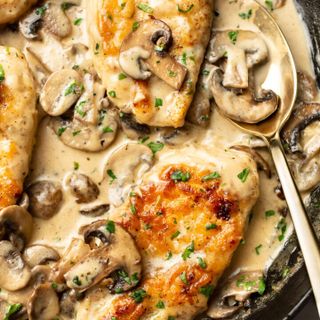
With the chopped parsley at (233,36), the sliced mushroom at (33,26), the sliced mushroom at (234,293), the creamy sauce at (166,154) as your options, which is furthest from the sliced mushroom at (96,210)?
the chopped parsley at (233,36)

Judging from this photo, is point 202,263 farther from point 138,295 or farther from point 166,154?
point 166,154

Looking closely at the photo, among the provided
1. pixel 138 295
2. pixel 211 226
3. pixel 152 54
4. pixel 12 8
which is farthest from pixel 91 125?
pixel 138 295

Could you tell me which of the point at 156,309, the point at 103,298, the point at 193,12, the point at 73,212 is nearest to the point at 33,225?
the point at 73,212

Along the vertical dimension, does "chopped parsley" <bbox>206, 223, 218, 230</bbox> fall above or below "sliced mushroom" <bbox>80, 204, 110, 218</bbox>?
above

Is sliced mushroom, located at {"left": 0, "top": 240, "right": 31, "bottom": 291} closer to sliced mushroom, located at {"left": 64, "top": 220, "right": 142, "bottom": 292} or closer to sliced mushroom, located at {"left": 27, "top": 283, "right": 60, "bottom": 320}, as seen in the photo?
sliced mushroom, located at {"left": 27, "top": 283, "right": 60, "bottom": 320}

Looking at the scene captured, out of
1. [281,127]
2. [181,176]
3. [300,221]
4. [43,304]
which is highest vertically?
[281,127]

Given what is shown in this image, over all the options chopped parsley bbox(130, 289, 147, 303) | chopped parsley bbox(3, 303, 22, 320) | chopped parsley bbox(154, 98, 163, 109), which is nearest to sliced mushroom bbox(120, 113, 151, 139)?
chopped parsley bbox(154, 98, 163, 109)

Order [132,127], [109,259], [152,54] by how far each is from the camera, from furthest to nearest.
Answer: [132,127] < [152,54] < [109,259]

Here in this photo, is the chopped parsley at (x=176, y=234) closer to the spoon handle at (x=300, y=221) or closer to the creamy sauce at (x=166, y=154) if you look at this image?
the creamy sauce at (x=166, y=154)
